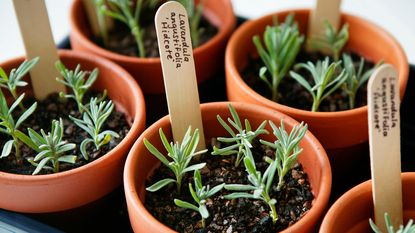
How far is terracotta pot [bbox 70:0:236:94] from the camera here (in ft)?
4.01

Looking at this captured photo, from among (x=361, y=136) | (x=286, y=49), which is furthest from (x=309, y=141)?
(x=286, y=49)

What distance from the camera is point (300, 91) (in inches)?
48.8

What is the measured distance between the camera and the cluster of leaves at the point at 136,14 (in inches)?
50.3

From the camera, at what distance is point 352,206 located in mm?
926

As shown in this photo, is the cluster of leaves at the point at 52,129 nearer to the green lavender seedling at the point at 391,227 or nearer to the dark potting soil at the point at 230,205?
the dark potting soil at the point at 230,205

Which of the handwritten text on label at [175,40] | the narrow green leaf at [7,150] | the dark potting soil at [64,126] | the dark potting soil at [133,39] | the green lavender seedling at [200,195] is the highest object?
the handwritten text on label at [175,40]

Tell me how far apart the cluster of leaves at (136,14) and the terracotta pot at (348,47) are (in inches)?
5.2

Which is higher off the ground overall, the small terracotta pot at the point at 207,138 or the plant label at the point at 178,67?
the plant label at the point at 178,67

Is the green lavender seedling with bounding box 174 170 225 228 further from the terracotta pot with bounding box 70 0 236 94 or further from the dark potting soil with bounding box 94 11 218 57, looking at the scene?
the dark potting soil with bounding box 94 11 218 57

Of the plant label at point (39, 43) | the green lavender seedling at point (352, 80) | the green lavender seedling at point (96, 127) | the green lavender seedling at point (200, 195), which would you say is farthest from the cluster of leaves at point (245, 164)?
the plant label at point (39, 43)

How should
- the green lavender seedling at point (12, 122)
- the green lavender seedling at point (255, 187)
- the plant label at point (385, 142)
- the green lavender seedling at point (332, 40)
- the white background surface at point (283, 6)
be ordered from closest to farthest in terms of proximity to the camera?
the plant label at point (385, 142), the green lavender seedling at point (255, 187), the green lavender seedling at point (12, 122), the green lavender seedling at point (332, 40), the white background surface at point (283, 6)

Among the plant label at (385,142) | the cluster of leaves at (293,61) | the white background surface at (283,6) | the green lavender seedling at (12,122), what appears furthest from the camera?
the white background surface at (283,6)

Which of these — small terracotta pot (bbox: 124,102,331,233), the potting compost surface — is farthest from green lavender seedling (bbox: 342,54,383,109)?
small terracotta pot (bbox: 124,102,331,233)

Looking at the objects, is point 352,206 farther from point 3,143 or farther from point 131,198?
point 3,143
